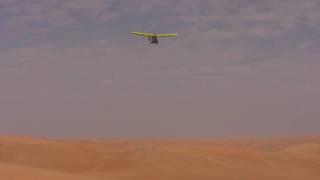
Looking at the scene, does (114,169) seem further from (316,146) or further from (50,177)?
(316,146)

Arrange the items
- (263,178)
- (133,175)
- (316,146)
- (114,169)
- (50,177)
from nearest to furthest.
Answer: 1. (50,177)
2. (133,175)
3. (263,178)
4. (114,169)
5. (316,146)

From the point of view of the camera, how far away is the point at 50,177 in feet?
50.4

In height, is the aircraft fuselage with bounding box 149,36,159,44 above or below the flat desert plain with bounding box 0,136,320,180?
above

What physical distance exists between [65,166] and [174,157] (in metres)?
4.37

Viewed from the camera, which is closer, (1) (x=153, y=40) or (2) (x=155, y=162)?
(2) (x=155, y=162)

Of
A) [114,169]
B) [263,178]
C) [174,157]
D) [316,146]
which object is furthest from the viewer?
[316,146]

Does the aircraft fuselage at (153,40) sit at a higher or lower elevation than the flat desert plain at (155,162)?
higher

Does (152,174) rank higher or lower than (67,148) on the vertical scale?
lower

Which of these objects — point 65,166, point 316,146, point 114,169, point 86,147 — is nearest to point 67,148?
point 86,147

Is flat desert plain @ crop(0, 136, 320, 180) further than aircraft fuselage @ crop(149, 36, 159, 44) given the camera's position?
No

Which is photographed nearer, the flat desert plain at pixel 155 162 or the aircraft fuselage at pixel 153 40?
the flat desert plain at pixel 155 162

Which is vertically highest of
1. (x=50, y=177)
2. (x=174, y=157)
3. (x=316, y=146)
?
(x=316, y=146)

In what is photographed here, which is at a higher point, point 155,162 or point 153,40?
point 153,40

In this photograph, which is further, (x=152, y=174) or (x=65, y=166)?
(x=65, y=166)
